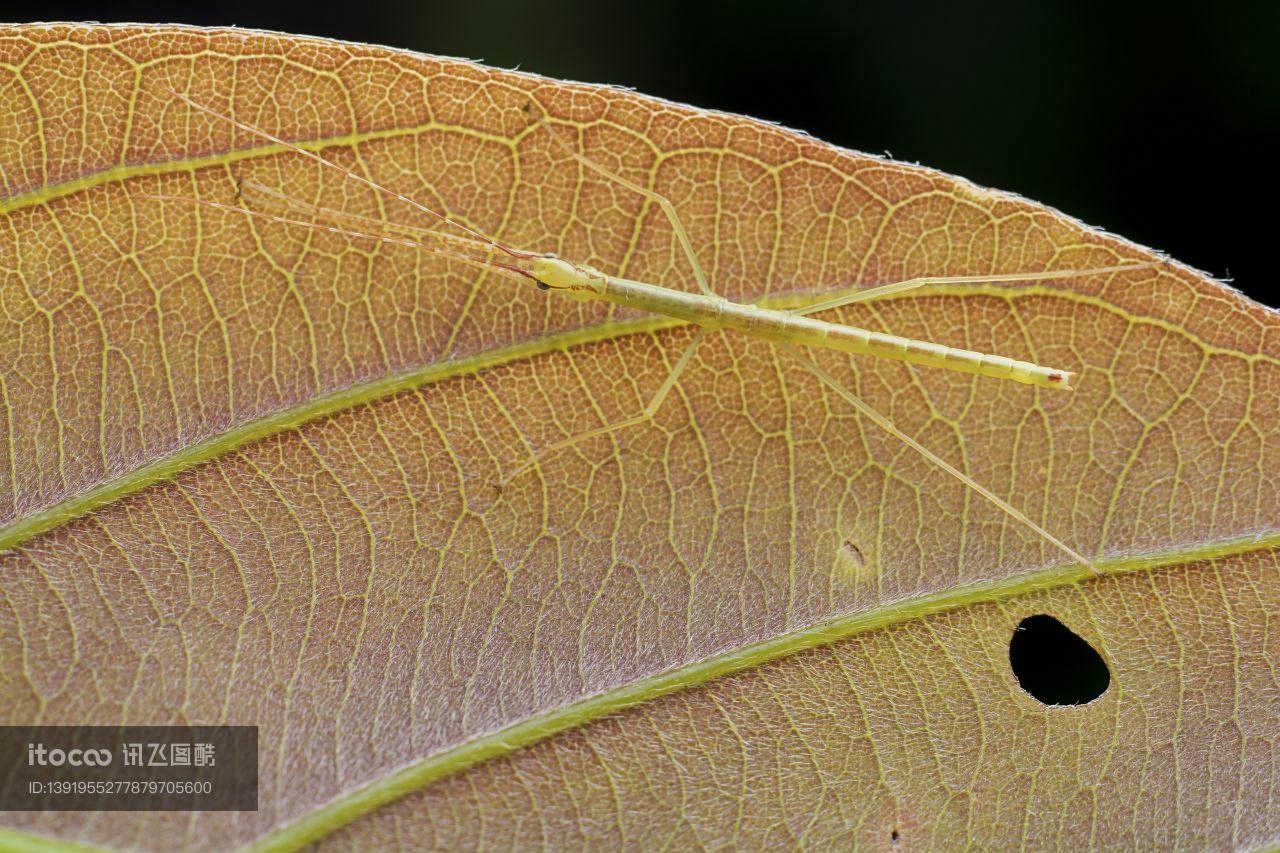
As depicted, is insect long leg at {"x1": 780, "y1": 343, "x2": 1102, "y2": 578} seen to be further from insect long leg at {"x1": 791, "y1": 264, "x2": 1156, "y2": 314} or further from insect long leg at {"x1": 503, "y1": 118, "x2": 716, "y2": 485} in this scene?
insect long leg at {"x1": 503, "y1": 118, "x2": 716, "y2": 485}

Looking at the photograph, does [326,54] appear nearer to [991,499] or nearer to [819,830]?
[991,499]

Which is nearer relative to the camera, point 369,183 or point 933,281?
point 369,183

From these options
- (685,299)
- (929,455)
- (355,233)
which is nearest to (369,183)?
(355,233)

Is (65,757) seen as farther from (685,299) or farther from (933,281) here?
(933,281)

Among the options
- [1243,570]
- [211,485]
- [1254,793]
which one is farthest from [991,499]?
Result: [211,485]

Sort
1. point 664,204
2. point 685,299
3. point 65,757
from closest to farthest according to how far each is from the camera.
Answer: point 65,757
point 664,204
point 685,299

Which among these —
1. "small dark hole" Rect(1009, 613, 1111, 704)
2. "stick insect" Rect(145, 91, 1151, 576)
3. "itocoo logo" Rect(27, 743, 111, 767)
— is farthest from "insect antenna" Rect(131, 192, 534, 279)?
"small dark hole" Rect(1009, 613, 1111, 704)
